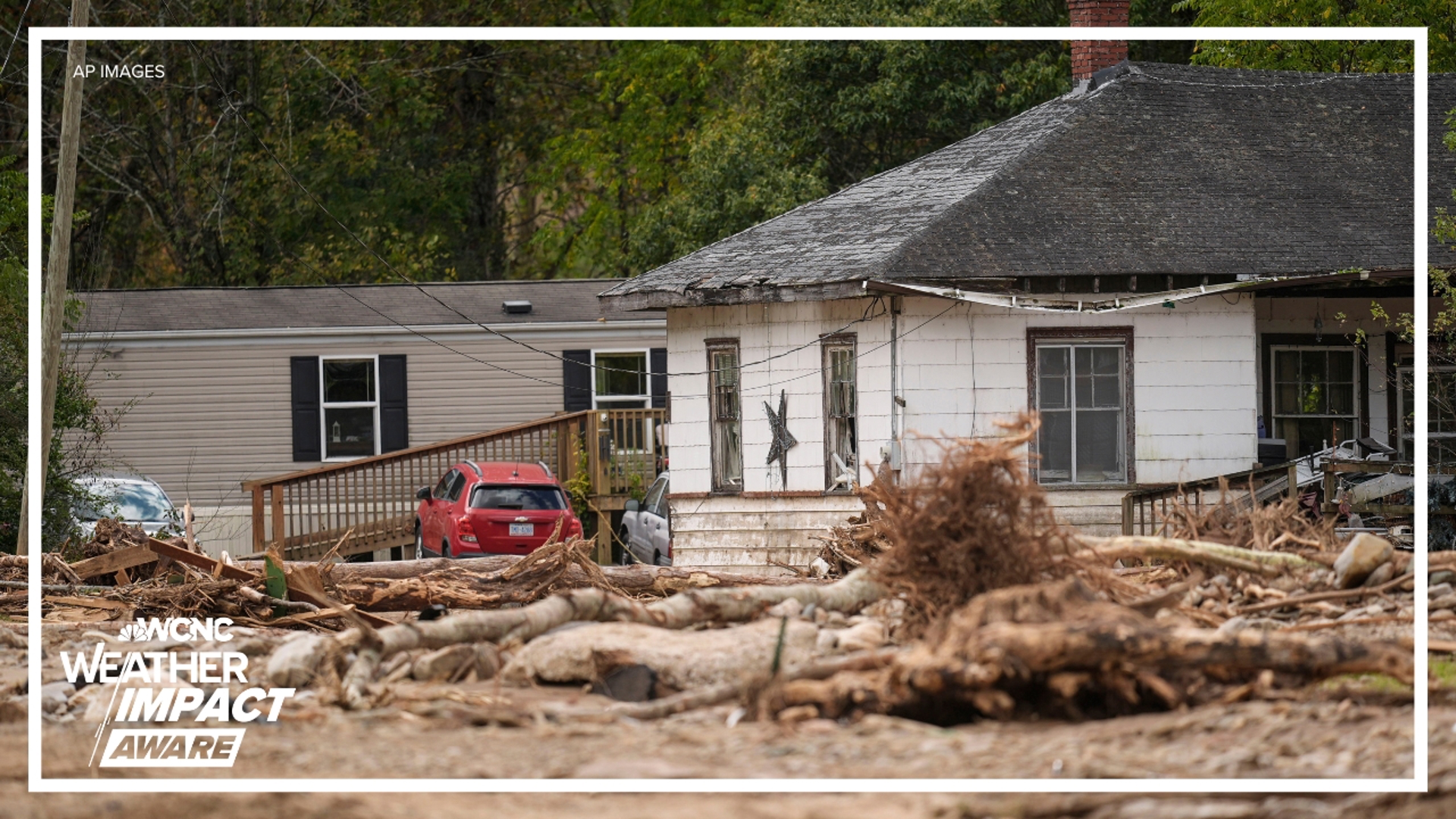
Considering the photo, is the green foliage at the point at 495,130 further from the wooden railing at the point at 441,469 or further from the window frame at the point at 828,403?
the window frame at the point at 828,403

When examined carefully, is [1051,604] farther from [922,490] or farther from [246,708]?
[246,708]

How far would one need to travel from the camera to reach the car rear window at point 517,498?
2214 centimetres

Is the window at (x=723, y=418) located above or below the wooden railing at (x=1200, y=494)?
above

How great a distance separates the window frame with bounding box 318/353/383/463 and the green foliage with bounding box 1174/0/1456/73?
47.6ft

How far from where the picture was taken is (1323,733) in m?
8.27

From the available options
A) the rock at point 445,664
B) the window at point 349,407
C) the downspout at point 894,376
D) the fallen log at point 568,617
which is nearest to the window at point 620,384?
the window at point 349,407

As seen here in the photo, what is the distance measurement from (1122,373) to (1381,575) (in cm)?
625

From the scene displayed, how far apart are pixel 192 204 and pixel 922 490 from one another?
31.0 m

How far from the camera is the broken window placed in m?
17.5

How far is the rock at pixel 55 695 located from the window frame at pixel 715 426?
916 cm

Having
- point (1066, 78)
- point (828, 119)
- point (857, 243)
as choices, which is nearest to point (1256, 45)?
point (1066, 78)

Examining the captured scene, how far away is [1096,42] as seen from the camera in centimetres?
2178

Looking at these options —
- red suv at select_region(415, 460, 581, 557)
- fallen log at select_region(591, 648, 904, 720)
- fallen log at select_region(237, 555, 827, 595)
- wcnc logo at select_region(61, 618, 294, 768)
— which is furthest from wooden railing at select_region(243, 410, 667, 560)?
fallen log at select_region(591, 648, 904, 720)

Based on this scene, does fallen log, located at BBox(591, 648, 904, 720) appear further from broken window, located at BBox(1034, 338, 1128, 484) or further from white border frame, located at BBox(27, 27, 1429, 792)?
broken window, located at BBox(1034, 338, 1128, 484)
